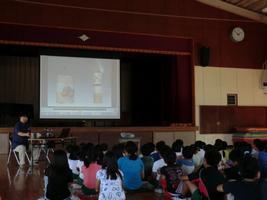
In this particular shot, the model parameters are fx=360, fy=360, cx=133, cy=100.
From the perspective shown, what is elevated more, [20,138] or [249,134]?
[20,138]

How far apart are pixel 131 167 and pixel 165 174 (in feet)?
2.06

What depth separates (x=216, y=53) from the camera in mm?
11086

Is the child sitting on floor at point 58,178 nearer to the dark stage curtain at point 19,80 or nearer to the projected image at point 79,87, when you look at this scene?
the projected image at point 79,87

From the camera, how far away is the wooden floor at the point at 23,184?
4.56 meters

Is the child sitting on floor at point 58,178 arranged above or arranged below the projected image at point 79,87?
below

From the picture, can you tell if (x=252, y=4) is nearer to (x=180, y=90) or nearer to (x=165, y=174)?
(x=180, y=90)

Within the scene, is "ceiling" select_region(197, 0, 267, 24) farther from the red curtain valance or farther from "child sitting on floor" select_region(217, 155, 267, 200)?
"child sitting on floor" select_region(217, 155, 267, 200)

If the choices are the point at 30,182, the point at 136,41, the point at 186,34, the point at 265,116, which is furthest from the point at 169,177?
the point at 265,116

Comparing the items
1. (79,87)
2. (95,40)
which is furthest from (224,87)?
(79,87)

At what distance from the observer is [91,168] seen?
425 centimetres

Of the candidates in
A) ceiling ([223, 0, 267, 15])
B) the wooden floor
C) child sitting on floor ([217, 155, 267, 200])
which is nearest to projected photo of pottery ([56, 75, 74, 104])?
the wooden floor

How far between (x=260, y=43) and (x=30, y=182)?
8.95 meters

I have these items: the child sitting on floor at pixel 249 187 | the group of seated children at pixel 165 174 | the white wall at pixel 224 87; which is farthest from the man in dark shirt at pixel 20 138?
the white wall at pixel 224 87

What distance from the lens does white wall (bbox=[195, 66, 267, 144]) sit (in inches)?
424
